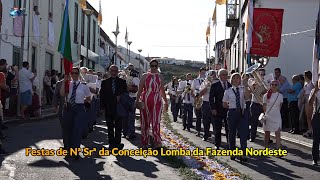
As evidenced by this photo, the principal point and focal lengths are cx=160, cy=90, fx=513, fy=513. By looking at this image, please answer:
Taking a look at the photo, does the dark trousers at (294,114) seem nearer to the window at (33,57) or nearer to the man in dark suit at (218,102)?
the man in dark suit at (218,102)

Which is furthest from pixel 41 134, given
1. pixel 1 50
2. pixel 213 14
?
pixel 213 14

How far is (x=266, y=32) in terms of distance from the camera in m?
19.8

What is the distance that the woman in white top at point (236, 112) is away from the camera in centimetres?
1009

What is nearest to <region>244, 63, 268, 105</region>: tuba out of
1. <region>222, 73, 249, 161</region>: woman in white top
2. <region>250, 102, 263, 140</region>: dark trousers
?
<region>250, 102, 263, 140</region>: dark trousers

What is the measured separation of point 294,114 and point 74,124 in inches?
335

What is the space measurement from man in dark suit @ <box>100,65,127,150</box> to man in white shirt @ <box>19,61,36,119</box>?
24.6ft

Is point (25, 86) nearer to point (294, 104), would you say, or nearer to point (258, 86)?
point (258, 86)

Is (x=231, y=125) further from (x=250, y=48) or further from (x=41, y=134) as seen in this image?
(x=250, y=48)

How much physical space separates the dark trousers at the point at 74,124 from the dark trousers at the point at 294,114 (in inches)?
320

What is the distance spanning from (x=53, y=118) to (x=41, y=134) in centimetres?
610

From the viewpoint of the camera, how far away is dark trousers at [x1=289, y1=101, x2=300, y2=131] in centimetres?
1573

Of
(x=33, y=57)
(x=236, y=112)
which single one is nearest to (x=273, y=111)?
(x=236, y=112)

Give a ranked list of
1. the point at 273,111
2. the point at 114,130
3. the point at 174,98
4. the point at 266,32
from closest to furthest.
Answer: the point at 114,130
the point at 273,111
the point at 266,32
the point at 174,98

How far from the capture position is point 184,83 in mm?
17844
